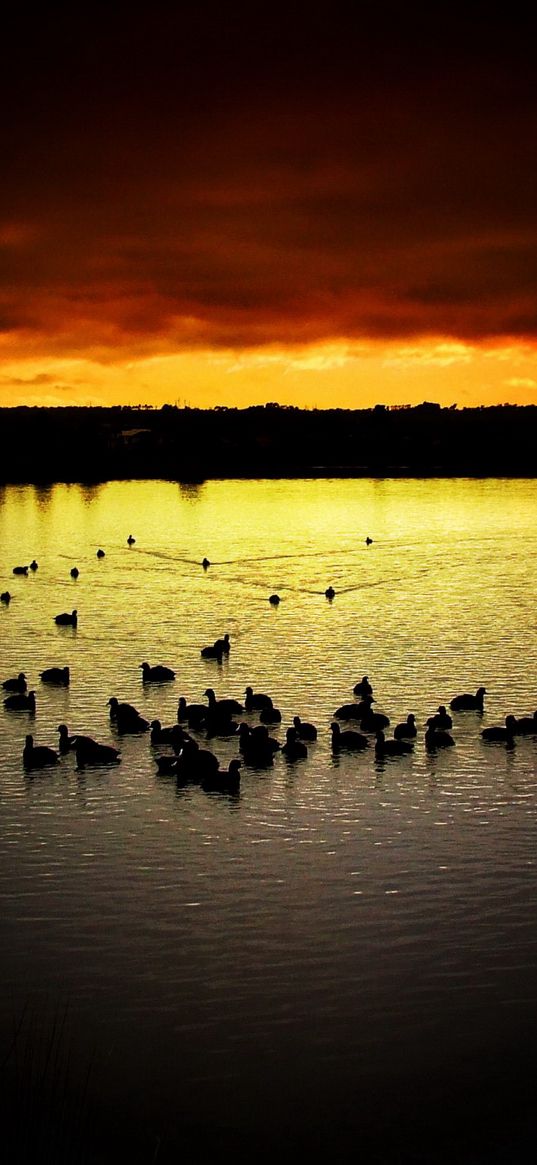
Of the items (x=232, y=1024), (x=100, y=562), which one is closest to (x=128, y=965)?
(x=232, y=1024)

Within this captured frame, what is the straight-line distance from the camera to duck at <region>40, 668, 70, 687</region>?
137ft

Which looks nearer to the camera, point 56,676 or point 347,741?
point 347,741

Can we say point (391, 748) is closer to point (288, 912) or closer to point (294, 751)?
point (294, 751)

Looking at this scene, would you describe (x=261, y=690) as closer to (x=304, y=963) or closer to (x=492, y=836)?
(x=492, y=836)

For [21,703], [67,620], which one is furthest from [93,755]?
[67,620]

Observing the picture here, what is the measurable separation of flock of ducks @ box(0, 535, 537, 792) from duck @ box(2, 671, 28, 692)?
1.98ft

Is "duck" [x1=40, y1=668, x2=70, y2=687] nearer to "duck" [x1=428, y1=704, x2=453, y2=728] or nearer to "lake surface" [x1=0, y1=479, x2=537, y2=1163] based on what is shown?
"lake surface" [x1=0, y1=479, x2=537, y2=1163]

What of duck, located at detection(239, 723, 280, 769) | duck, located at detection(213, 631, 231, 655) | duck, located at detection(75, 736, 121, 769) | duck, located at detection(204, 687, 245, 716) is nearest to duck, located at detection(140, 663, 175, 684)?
duck, located at detection(213, 631, 231, 655)

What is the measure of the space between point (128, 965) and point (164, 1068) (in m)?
3.11

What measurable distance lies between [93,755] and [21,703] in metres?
7.08

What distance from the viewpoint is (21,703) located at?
3847 centimetres

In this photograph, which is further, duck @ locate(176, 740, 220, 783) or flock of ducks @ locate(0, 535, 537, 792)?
flock of ducks @ locate(0, 535, 537, 792)

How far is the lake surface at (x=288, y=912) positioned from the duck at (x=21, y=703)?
1.69 feet

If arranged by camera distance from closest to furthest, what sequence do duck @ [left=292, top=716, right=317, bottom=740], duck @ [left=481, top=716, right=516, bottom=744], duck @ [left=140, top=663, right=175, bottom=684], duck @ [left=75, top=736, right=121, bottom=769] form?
1. duck @ [left=75, top=736, right=121, bottom=769]
2. duck @ [left=292, top=716, right=317, bottom=740]
3. duck @ [left=481, top=716, right=516, bottom=744]
4. duck @ [left=140, top=663, right=175, bottom=684]
